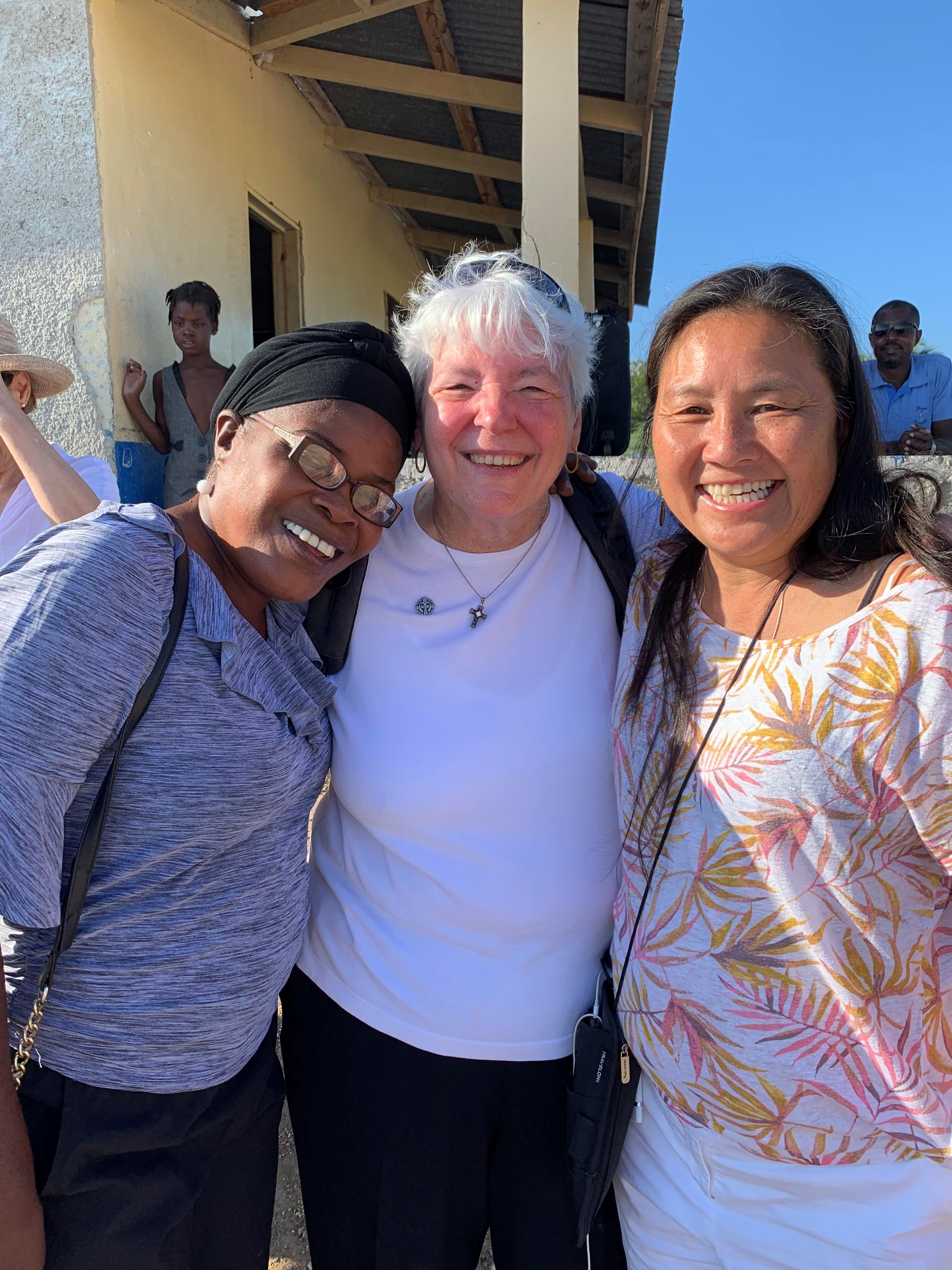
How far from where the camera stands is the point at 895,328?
5.16m

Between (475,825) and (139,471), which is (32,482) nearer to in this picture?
(475,825)

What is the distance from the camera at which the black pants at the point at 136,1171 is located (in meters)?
1.25

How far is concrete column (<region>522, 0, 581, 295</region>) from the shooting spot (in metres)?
4.55

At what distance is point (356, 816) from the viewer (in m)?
1.60

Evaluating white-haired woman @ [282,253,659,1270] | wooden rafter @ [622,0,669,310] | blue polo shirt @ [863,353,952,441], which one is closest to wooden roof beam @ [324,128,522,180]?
wooden rafter @ [622,0,669,310]

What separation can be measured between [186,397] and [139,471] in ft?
1.65

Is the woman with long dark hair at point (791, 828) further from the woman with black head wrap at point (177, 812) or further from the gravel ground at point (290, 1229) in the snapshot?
the gravel ground at point (290, 1229)

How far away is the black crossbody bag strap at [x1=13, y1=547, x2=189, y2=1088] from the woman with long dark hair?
2.45ft

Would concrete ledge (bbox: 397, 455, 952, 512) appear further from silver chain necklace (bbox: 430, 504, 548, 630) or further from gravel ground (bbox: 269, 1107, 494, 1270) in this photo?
gravel ground (bbox: 269, 1107, 494, 1270)

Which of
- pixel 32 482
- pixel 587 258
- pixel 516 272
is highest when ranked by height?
pixel 587 258

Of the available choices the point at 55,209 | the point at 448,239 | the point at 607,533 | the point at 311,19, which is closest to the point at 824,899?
the point at 607,533

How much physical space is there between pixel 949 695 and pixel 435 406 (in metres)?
1.01

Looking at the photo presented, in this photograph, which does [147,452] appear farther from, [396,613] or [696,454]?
[696,454]

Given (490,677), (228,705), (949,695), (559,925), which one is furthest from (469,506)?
(949,695)
